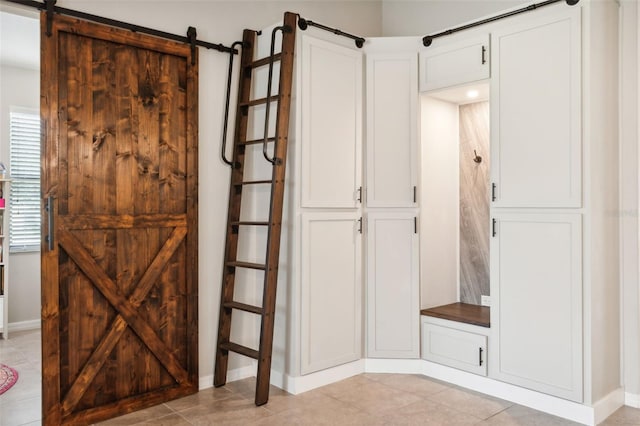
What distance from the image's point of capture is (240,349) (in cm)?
332

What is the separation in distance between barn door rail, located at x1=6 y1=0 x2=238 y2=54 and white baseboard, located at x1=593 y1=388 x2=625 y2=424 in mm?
3215

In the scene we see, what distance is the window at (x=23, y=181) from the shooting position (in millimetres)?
5426

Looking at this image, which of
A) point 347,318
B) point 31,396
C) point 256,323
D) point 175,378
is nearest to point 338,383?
point 347,318

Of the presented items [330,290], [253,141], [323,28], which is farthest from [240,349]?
[323,28]

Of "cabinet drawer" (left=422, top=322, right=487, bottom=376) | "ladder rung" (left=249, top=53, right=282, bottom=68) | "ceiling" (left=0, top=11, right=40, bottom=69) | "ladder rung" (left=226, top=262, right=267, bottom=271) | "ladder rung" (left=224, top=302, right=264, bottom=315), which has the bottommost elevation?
→ "cabinet drawer" (left=422, top=322, right=487, bottom=376)

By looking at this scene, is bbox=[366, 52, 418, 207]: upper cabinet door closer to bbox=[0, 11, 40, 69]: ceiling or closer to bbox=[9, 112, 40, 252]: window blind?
bbox=[0, 11, 40, 69]: ceiling

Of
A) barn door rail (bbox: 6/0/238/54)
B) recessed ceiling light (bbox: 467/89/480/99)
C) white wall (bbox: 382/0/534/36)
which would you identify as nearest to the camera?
barn door rail (bbox: 6/0/238/54)

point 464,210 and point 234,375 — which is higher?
point 464,210

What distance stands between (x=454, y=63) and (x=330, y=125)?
3.22 feet

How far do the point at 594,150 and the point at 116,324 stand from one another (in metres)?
2.99

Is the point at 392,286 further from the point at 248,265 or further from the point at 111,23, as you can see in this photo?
the point at 111,23

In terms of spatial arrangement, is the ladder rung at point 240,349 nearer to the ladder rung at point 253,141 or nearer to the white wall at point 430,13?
the ladder rung at point 253,141

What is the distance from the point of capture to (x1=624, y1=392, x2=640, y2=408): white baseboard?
3.13 m

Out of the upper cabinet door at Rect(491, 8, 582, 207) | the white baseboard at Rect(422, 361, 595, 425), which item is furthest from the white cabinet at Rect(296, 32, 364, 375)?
the upper cabinet door at Rect(491, 8, 582, 207)
